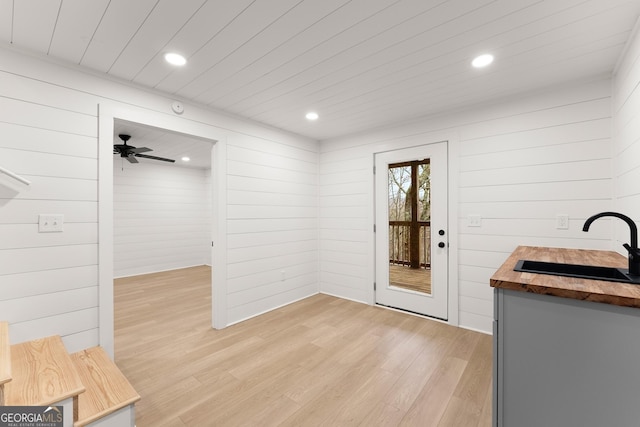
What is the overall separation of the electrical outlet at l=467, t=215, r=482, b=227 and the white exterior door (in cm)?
25

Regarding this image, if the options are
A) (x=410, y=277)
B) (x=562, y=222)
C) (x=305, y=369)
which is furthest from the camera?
(x=410, y=277)

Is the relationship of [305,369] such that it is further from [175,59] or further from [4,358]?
[175,59]

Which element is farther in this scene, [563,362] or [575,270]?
[575,270]

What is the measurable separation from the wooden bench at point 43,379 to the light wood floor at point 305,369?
0.50 meters

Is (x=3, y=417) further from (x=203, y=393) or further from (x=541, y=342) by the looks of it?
(x=541, y=342)

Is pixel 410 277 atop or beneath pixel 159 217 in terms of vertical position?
beneath

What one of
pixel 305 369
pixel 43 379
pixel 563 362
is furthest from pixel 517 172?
pixel 43 379

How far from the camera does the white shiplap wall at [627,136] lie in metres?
1.75

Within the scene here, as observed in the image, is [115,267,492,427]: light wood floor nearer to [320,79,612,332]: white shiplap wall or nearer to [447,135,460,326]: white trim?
[447,135,460,326]: white trim

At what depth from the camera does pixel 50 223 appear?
2074 millimetres

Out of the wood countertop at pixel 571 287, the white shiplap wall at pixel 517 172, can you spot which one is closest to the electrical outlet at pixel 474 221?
the white shiplap wall at pixel 517 172

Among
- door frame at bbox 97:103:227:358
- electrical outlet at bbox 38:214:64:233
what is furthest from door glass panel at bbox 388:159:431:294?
electrical outlet at bbox 38:214:64:233

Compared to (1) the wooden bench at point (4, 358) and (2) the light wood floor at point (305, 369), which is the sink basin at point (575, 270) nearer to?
(2) the light wood floor at point (305, 369)

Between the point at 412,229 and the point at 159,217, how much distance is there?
5587 mm
